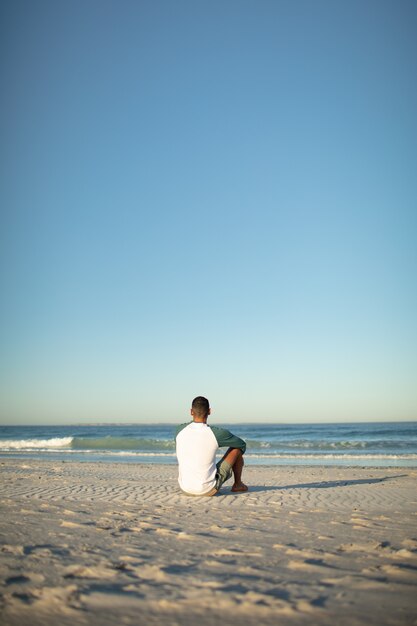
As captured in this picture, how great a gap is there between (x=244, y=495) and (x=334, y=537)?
3.05m

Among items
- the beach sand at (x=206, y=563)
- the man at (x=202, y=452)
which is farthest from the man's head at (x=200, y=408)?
the beach sand at (x=206, y=563)

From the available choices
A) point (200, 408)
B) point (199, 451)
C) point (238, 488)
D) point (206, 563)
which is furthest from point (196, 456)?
point (206, 563)

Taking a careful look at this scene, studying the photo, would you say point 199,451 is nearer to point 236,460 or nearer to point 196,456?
point 196,456

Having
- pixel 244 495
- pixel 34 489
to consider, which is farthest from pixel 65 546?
pixel 34 489

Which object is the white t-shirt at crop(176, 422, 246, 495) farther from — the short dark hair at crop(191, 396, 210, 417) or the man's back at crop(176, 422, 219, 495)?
the short dark hair at crop(191, 396, 210, 417)

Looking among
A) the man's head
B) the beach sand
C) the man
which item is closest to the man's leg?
the man

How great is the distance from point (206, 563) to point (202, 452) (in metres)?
3.06

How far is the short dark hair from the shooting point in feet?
21.0

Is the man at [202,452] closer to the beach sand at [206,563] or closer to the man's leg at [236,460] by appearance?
the man's leg at [236,460]

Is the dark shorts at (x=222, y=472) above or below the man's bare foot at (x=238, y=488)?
above

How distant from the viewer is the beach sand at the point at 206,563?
2418 millimetres

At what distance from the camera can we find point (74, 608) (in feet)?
8.05

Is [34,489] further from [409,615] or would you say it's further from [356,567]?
[409,615]

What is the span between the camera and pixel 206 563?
130 inches
